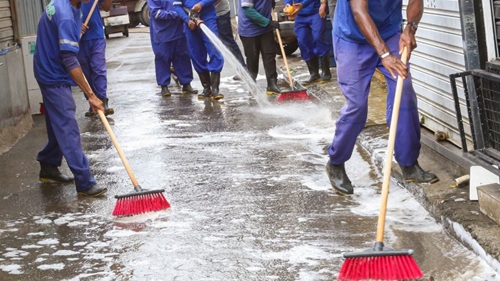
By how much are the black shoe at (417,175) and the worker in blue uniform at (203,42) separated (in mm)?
6236

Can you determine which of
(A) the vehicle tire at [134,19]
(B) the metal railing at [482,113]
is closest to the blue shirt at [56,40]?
(B) the metal railing at [482,113]

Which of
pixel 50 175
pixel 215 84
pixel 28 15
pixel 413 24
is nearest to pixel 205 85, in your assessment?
pixel 215 84

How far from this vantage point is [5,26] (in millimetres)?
11086

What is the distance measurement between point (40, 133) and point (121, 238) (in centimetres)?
501

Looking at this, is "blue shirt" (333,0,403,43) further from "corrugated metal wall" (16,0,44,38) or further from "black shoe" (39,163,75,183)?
"corrugated metal wall" (16,0,44,38)

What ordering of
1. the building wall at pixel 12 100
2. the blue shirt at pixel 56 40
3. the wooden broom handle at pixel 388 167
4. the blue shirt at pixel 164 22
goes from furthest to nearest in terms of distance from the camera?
the blue shirt at pixel 164 22
the building wall at pixel 12 100
the blue shirt at pixel 56 40
the wooden broom handle at pixel 388 167

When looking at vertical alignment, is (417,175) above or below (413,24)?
below

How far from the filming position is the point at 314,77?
43.8 feet

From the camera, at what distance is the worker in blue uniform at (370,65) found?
6297mm

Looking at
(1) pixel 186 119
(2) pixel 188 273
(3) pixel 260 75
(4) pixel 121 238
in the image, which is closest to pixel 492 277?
(2) pixel 188 273

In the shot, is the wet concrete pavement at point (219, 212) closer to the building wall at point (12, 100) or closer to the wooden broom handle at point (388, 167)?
the building wall at point (12, 100)

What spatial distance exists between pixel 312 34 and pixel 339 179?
21.3ft

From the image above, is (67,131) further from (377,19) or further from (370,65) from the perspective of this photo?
(377,19)

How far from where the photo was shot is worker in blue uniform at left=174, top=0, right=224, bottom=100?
1261 centimetres
